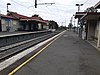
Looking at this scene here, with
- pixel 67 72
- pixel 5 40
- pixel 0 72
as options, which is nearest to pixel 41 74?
pixel 67 72

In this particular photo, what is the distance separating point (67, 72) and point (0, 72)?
8.88 feet

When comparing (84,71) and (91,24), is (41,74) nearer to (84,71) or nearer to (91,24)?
(84,71)

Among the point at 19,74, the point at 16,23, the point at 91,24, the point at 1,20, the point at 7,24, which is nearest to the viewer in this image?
the point at 19,74

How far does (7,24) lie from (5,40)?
35.8m

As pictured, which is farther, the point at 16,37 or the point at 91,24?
the point at 91,24

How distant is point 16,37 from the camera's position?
21031 millimetres

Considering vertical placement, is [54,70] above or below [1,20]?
below

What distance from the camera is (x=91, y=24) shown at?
97.5 ft

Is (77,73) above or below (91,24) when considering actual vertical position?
below

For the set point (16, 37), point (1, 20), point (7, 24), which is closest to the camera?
point (16, 37)

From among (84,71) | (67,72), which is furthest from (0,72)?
(84,71)

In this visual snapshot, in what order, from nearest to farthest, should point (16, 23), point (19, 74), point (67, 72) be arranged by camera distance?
point (19, 74) → point (67, 72) → point (16, 23)

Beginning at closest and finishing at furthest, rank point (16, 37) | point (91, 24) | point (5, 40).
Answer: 1. point (5, 40)
2. point (16, 37)
3. point (91, 24)

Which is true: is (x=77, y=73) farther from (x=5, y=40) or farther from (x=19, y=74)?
(x=5, y=40)
